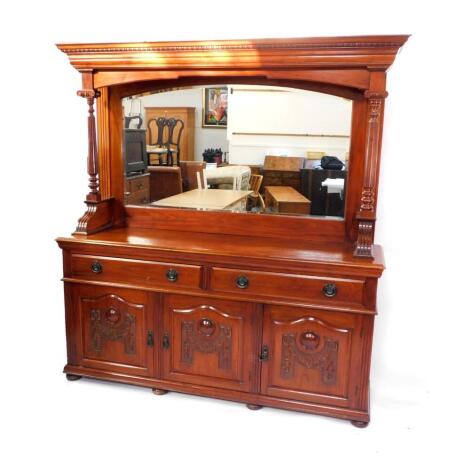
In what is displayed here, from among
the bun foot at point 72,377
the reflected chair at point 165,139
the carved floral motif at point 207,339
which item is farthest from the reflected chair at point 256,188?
the bun foot at point 72,377

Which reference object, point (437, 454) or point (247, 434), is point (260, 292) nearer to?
point (247, 434)

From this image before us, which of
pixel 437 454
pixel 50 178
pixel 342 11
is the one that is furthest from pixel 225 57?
pixel 437 454

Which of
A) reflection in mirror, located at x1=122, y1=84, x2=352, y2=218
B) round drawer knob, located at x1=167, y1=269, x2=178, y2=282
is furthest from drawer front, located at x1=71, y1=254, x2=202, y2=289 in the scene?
reflection in mirror, located at x1=122, y1=84, x2=352, y2=218

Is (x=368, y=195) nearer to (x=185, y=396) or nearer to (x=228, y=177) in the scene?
(x=228, y=177)

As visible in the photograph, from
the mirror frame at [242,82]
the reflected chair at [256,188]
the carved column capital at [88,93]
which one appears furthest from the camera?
Answer: the reflected chair at [256,188]

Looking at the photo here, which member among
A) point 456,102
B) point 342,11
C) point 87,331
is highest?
point 342,11

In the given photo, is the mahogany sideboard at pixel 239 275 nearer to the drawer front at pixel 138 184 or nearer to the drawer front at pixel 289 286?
the drawer front at pixel 289 286

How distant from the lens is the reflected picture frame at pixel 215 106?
8.36ft

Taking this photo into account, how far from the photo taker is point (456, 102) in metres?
2.37

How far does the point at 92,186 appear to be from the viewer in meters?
2.58

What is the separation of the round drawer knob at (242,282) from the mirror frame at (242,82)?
394 millimetres

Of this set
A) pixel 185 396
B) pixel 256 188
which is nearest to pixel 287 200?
pixel 256 188

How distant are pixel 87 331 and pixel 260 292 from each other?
936mm

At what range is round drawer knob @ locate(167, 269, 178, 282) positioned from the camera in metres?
2.33
